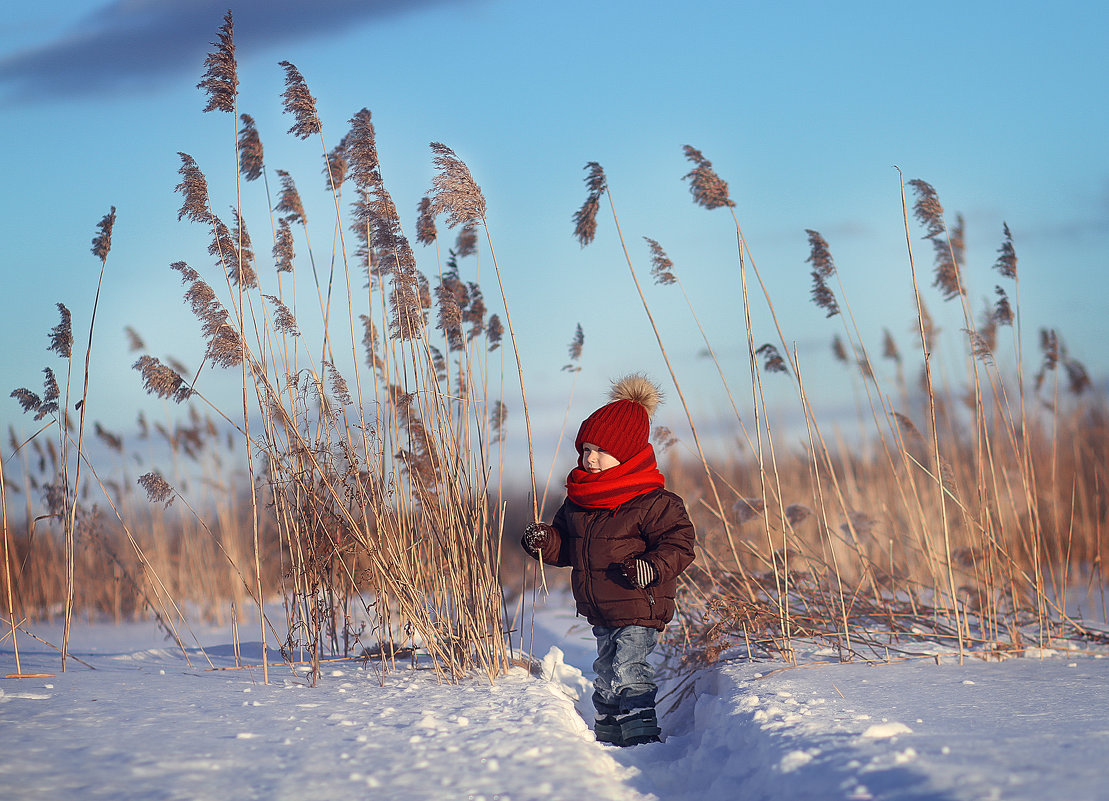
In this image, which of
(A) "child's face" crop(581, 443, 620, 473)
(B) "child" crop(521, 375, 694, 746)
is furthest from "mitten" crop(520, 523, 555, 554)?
(A) "child's face" crop(581, 443, 620, 473)

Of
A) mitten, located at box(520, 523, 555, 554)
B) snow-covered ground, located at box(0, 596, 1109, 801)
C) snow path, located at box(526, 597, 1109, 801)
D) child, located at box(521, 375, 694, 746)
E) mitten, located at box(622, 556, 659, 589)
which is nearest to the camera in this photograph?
snow path, located at box(526, 597, 1109, 801)

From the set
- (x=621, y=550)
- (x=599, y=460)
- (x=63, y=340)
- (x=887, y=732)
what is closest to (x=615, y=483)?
(x=599, y=460)

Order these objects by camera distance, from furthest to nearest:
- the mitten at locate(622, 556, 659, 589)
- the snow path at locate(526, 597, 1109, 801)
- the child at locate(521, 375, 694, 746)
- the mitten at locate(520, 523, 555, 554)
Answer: the mitten at locate(520, 523, 555, 554)
the child at locate(521, 375, 694, 746)
the mitten at locate(622, 556, 659, 589)
the snow path at locate(526, 597, 1109, 801)

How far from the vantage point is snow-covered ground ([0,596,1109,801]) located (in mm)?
2023

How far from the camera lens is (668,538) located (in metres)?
3.18

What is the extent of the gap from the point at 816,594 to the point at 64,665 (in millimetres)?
3336

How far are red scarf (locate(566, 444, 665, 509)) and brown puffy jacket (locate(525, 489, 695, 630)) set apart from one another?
37 millimetres

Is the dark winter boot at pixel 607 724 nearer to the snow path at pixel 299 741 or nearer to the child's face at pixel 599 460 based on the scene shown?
the snow path at pixel 299 741

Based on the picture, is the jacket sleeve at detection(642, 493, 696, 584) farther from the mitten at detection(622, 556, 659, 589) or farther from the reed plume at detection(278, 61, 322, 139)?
the reed plume at detection(278, 61, 322, 139)

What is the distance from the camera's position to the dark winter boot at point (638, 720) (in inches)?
121

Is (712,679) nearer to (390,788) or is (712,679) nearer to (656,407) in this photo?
(656,407)

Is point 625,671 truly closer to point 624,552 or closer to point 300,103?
point 624,552

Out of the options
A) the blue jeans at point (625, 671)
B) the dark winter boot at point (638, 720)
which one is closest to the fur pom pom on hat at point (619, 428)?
the blue jeans at point (625, 671)

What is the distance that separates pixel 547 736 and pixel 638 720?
648mm
